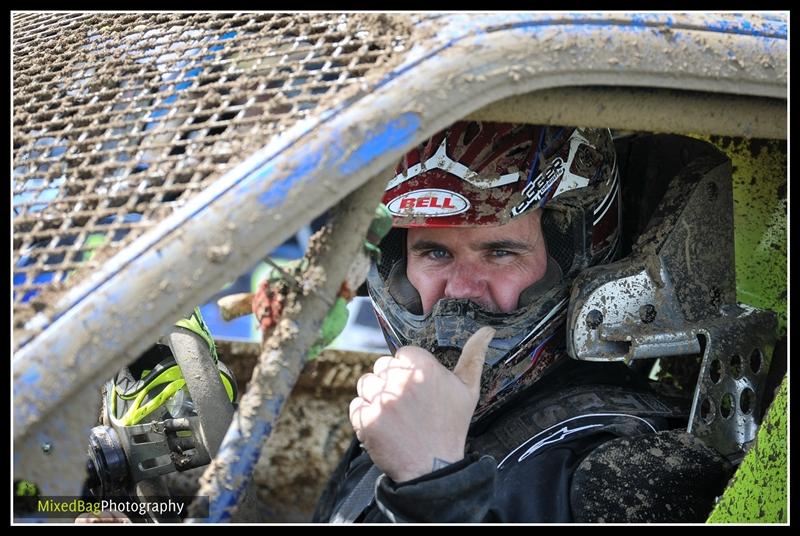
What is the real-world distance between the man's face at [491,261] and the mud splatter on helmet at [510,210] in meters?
0.03

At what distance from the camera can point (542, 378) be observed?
7.46 ft

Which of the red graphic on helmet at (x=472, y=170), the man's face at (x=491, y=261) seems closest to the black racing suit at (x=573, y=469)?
the man's face at (x=491, y=261)

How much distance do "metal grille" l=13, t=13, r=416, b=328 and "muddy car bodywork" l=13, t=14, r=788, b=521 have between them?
50 millimetres

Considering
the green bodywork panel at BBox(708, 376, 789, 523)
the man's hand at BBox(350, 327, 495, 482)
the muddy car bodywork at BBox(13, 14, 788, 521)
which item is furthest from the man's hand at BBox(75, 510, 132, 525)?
the green bodywork panel at BBox(708, 376, 789, 523)

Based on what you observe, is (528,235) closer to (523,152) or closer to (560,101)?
(523,152)

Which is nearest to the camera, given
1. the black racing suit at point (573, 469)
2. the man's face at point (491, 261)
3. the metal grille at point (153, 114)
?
the metal grille at point (153, 114)

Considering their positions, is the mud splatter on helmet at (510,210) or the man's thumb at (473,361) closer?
the man's thumb at (473,361)

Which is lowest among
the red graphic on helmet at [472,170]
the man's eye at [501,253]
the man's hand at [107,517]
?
the man's hand at [107,517]

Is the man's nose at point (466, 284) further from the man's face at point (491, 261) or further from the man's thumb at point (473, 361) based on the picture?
the man's thumb at point (473, 361)

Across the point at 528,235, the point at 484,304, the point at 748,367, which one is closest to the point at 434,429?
the point at 484,304

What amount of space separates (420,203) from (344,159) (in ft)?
2.74

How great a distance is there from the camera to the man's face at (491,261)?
2.21 meters

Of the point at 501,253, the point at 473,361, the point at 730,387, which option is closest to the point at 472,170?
the point at 501,253

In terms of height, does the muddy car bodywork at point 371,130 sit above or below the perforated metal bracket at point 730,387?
above
